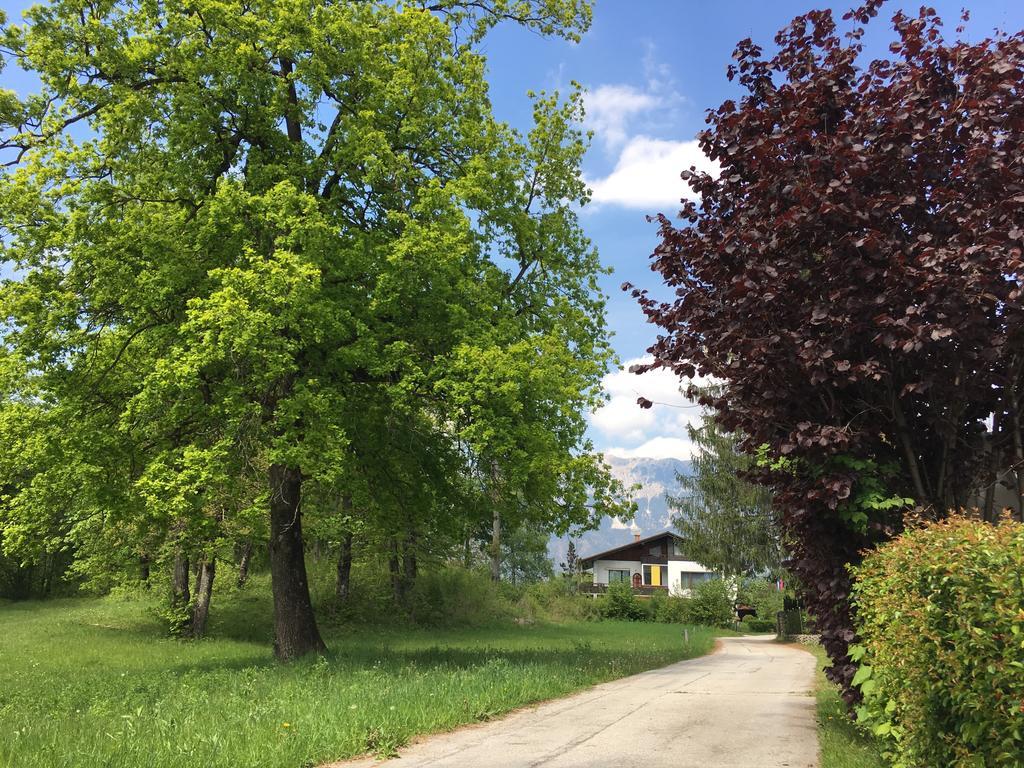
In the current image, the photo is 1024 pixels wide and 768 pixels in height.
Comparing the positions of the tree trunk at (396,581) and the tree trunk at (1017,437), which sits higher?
the tree trunk at (1017,437)

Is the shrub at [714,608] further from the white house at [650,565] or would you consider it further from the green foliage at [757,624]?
the white house at [650,565]

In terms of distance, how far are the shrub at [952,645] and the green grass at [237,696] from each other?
5125mm

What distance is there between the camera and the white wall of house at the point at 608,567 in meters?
76.1

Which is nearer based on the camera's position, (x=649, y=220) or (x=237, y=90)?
(x=649, y=220)

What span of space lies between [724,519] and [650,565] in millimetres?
33956

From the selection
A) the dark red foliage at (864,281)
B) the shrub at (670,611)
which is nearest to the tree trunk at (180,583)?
the dark red foliage at (864,281)

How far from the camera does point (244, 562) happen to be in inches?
1312

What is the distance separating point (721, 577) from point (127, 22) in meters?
44.1

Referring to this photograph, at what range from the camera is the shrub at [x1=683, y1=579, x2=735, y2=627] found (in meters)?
47.1

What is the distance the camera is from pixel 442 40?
1753 cm

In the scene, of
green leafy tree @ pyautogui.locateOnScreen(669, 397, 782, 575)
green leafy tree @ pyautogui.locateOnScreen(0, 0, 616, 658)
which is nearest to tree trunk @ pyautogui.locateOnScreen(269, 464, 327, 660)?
green leafy tree @ pyautogui.locateOnScreen(0, 0, 616, 658)

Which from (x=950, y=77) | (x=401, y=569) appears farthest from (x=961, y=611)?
(x=401, y=569)

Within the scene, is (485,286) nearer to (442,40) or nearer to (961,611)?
(442,40)

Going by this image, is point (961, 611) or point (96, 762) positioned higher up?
point (961, 611)
